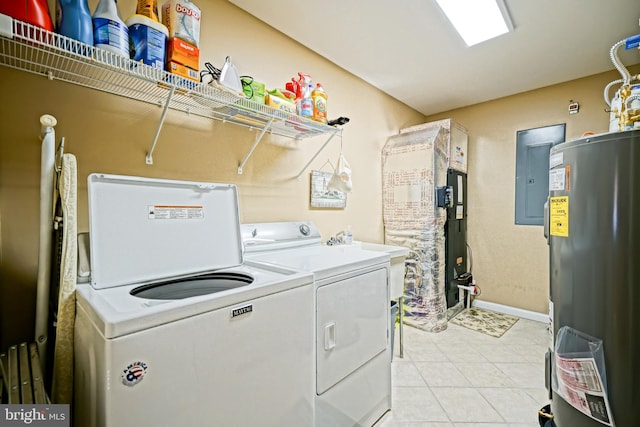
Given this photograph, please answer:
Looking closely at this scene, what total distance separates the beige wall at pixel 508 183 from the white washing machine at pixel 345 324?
2503mm

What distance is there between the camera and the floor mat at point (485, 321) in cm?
296

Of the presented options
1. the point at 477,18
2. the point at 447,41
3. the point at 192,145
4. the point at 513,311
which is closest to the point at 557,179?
the point at 477,18

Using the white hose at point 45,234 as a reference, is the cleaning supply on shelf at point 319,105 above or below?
above

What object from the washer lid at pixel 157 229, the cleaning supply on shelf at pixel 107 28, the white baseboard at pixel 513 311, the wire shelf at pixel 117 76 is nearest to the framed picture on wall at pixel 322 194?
the wire shelf at pixel 117 76

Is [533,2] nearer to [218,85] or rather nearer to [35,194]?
[218,85]

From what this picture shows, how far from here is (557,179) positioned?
136 cm

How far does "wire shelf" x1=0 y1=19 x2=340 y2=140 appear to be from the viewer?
955 millimetres

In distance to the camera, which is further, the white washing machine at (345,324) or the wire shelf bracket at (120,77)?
the white washing machine at (345,324)

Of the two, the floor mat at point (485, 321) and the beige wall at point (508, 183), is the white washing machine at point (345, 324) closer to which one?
the floor mat at point (485, 321)

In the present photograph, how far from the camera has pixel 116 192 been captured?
1.19m

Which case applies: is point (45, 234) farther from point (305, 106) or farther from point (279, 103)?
point (305, 106)

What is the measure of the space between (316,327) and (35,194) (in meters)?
1.33

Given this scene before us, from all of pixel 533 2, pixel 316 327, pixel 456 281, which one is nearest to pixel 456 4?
pixel 533 2
